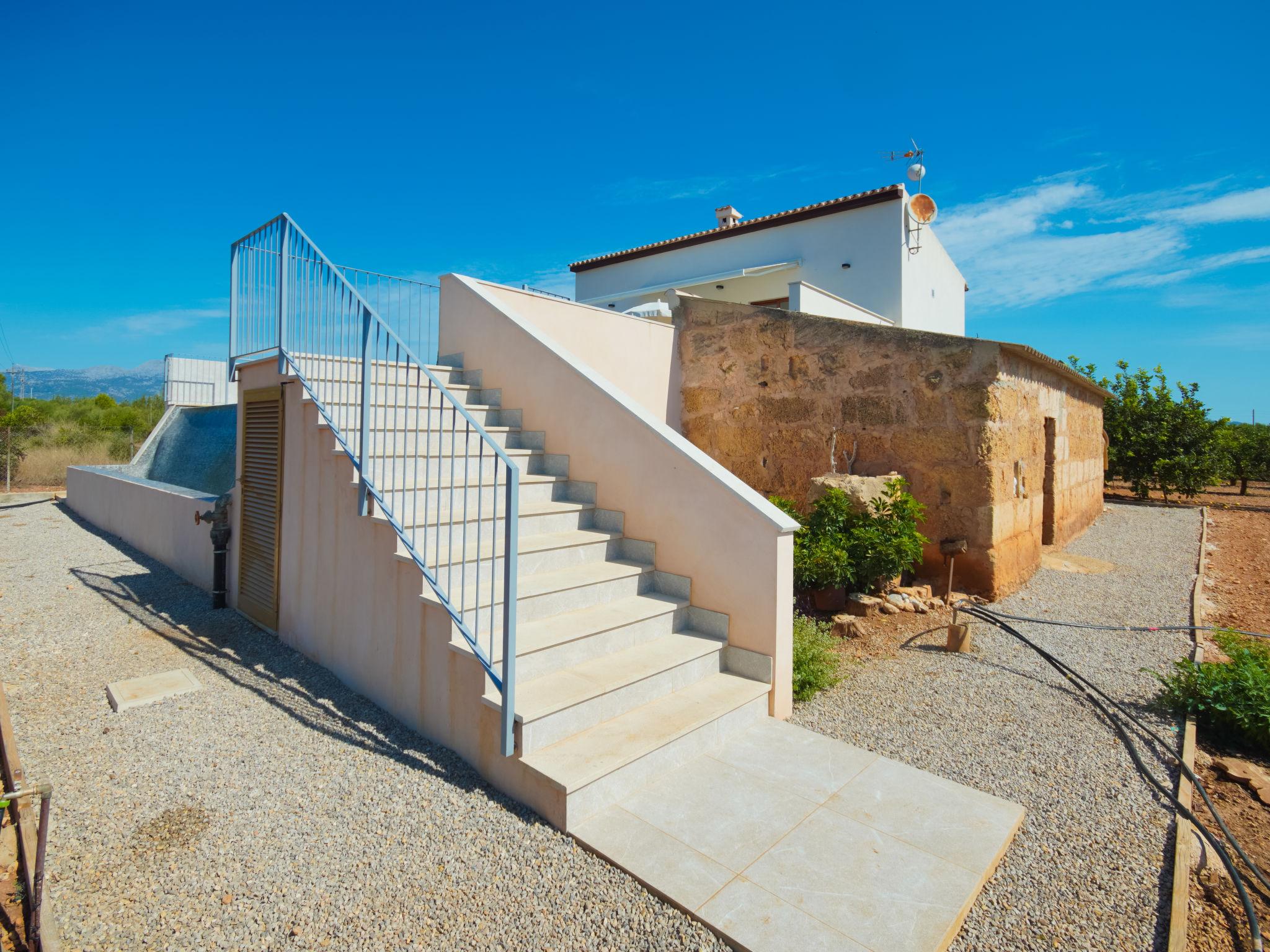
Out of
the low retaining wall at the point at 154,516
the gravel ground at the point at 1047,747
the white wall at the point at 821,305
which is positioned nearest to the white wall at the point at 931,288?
the white wall at the point at 821,305

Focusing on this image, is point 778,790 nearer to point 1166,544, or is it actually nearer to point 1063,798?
point 1063,798

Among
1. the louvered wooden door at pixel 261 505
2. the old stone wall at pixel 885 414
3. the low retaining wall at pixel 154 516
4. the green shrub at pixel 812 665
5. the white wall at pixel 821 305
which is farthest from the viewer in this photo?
the white wall at pixel 821 305

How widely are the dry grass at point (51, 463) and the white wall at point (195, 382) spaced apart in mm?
3167

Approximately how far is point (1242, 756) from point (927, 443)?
129 inches

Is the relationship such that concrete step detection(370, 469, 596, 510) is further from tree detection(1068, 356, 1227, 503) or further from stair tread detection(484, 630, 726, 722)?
tree detection(1068, 356, 1227, 503)

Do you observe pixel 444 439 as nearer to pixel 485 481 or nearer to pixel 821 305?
pixel 485 481

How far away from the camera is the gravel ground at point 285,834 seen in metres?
2.18

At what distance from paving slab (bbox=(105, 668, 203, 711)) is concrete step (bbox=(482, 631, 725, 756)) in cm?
243

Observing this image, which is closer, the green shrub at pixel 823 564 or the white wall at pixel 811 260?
the green shrub at pixel 823 564

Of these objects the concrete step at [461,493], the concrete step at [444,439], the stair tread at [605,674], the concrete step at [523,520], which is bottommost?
the stair tread at [605,674]

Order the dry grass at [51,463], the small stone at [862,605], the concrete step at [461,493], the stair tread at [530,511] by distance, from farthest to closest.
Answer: the dry grass at [51,463] → the small stone at [862,605] → the stair tread at [530,511] → the concrete step at [461,493]

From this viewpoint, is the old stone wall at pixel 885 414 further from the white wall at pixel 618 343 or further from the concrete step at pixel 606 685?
the concrete step at pixel 606 685

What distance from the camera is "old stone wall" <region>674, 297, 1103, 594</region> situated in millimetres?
5957

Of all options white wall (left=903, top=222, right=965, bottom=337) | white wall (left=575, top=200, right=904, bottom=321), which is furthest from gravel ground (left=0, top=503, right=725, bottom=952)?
white wall (left=575, top=200, right=904, bottom=321)
